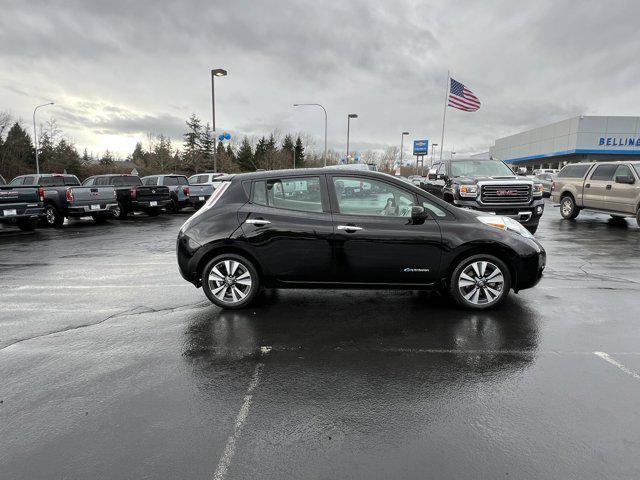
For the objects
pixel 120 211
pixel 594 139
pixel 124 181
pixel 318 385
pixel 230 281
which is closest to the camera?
pixel 318 385

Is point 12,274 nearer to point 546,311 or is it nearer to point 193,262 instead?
point 193,262

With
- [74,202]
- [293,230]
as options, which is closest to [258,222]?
[293,230]

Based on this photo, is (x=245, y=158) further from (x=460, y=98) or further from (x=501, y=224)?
(x=501, y=224)

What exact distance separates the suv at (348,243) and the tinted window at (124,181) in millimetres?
14295

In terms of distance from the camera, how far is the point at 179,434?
2895 millimetres

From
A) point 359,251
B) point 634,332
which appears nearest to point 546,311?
point 634,332

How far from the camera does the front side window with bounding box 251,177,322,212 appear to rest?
17.6ft

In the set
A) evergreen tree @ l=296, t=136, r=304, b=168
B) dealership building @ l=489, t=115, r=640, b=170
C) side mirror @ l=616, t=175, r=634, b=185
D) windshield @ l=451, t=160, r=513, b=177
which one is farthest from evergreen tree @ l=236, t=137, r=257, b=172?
Answer: side mirror @ l=616, t=175, r=634, b=185

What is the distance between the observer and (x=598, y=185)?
14.2m

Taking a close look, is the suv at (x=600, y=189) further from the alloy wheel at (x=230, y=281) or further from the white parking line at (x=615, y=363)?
the alloy wheel at (x=230, y=281)

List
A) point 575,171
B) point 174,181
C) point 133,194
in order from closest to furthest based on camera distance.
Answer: point 575,171
point 133,194
point 174,181

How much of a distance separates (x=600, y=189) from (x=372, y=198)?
12.3m

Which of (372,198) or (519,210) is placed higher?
(372,198)

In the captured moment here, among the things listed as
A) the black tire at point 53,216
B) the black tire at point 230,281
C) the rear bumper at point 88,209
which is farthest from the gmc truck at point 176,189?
the black tire at point 230,281
